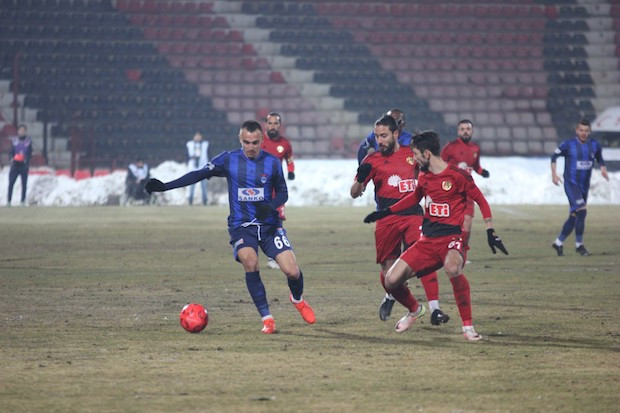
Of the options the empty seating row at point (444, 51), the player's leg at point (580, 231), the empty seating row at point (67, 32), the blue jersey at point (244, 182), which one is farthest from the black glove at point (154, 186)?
the empty seating row at point (444, 51)

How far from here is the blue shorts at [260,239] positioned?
10039 mm

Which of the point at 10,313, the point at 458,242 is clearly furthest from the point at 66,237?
the point at 458,242

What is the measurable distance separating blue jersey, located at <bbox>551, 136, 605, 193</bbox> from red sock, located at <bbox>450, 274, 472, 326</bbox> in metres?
9.61

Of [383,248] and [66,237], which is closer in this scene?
[383,248]

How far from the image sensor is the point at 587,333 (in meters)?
9.66

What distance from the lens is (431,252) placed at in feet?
31.2

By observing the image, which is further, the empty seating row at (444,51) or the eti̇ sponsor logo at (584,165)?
the empty seating row at (444,51)

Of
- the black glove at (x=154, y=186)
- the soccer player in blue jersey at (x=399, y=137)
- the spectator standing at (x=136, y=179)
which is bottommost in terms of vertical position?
the spectator standing at (x=136, y=179)

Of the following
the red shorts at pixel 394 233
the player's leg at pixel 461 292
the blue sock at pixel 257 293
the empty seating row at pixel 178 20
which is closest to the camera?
the player's leg at pixel 461 292

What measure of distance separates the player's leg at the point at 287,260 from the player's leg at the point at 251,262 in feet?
0.43

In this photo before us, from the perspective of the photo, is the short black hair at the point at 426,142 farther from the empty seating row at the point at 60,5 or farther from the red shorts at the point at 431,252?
the empty seating row at the point at 60,5

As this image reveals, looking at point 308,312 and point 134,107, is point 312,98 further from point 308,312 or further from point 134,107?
point 308,312

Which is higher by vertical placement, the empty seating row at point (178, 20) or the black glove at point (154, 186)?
the empty seating row at point (178, 20)

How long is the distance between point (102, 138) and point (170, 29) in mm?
5256
